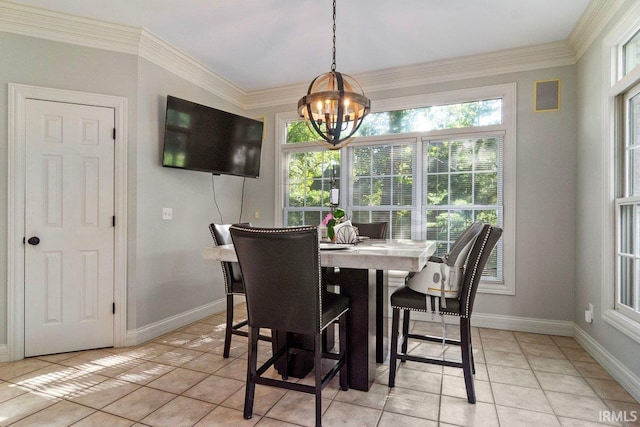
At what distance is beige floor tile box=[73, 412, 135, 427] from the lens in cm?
179

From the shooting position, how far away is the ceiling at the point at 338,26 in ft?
8.35

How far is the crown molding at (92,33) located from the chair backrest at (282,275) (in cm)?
224

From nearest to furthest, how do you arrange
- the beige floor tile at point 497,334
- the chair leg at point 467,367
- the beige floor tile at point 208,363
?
the chair leg at point 467,367, the beige floor tile at point 208,363, the beige floor tile at point 497,334

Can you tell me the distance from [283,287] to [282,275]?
67 millimetres

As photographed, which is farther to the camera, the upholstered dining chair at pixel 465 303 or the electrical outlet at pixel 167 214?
the electrical outlet at pixel 167 214

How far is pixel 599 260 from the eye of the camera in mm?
2586

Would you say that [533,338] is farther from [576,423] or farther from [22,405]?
[22,405]

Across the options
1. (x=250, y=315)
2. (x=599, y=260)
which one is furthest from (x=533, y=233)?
(x=250, y=315)

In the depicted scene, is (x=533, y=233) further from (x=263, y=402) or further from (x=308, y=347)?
(x=263, y=402)

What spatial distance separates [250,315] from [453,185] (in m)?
2.62

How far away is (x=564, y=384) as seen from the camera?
2.22 metres

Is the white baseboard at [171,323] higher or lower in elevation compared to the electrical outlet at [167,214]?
lower

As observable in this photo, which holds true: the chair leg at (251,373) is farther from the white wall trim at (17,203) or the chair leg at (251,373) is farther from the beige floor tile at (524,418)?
the white wall trim at (17,203)

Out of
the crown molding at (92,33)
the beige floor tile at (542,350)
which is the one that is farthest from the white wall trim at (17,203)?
the beige floor tile at (542,350)
